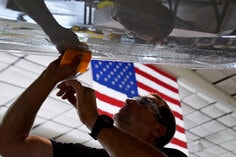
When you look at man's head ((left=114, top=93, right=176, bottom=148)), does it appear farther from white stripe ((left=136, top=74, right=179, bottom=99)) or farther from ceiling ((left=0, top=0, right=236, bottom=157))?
white stripe ((left=136, top=74, right=179, bottom=99))

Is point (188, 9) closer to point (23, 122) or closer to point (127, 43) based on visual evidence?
point (127, 43)

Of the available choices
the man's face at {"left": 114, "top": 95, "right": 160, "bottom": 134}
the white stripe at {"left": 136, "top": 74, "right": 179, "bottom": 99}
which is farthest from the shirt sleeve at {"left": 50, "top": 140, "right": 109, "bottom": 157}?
the white stripe at {"left": 136, "top": 74, "right": 179, "bottom": 99}

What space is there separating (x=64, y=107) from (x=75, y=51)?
3.22 m

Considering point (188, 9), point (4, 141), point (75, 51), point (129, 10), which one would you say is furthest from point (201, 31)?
point (4, 141)

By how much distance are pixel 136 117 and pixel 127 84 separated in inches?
57.4

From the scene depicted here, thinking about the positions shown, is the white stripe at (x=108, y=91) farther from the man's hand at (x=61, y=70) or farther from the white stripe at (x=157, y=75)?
the man's hand at (x=61, y=70)

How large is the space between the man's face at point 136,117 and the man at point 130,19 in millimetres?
397

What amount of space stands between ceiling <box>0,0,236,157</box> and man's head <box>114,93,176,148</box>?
0.51 ft

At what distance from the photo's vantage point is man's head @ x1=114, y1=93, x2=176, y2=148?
1.28 meters

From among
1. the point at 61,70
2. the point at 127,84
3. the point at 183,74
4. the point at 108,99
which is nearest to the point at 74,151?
the point at 61,70

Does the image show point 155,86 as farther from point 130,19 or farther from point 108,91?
point 130,19

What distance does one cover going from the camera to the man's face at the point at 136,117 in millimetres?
1275

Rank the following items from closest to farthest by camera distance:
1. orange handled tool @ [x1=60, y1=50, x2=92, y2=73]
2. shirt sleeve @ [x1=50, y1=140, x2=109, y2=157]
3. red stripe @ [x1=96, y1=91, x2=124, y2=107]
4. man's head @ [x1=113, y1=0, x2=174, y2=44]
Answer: man's head @ [x1=113, y1=0, x2=174, y2=44], orange handled tool @ [x1=60, y1=50, x2=92, y2=73], shirt sleeve @ [x1=50, y1=140, x2=109, y2=157], red stripe @ [x1=96, y1=91, x2=124, y2=107]

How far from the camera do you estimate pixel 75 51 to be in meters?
1.00
